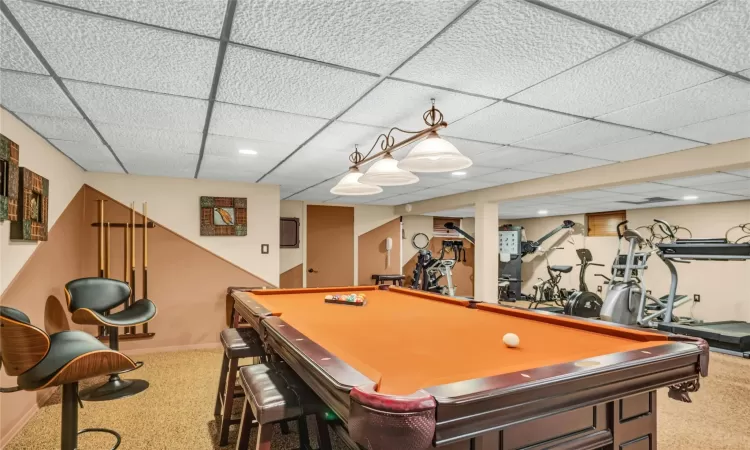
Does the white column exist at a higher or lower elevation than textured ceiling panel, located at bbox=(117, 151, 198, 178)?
lower

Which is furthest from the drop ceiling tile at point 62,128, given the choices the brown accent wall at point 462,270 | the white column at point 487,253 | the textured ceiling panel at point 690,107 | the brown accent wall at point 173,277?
the brown accent wall at point 462,270

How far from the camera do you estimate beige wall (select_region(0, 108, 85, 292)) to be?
2.61m

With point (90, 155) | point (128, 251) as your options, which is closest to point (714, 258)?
point (90, 155)

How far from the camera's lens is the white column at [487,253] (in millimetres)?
5914

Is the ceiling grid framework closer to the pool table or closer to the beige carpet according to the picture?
the pool table

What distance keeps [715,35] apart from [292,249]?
6.82 metres

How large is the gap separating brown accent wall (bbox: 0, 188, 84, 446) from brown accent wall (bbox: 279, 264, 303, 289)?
3.46 m

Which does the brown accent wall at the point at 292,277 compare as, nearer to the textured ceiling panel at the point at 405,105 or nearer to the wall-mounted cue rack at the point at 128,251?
the wall-mounted cue rack at the point at 128,251

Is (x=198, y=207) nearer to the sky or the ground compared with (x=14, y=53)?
nearer to the ground

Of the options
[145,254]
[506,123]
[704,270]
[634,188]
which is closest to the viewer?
[506,123]

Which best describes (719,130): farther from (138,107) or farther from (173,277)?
(173,277)

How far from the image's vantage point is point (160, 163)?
4.24 meters

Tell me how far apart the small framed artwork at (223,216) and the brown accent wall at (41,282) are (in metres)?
1.35

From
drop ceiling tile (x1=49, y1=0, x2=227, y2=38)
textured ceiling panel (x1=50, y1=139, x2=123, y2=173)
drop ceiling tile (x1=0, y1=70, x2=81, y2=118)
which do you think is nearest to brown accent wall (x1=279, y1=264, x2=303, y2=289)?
textured ceiling panel (x1=50, y1=139, x2=123, y2=173)
